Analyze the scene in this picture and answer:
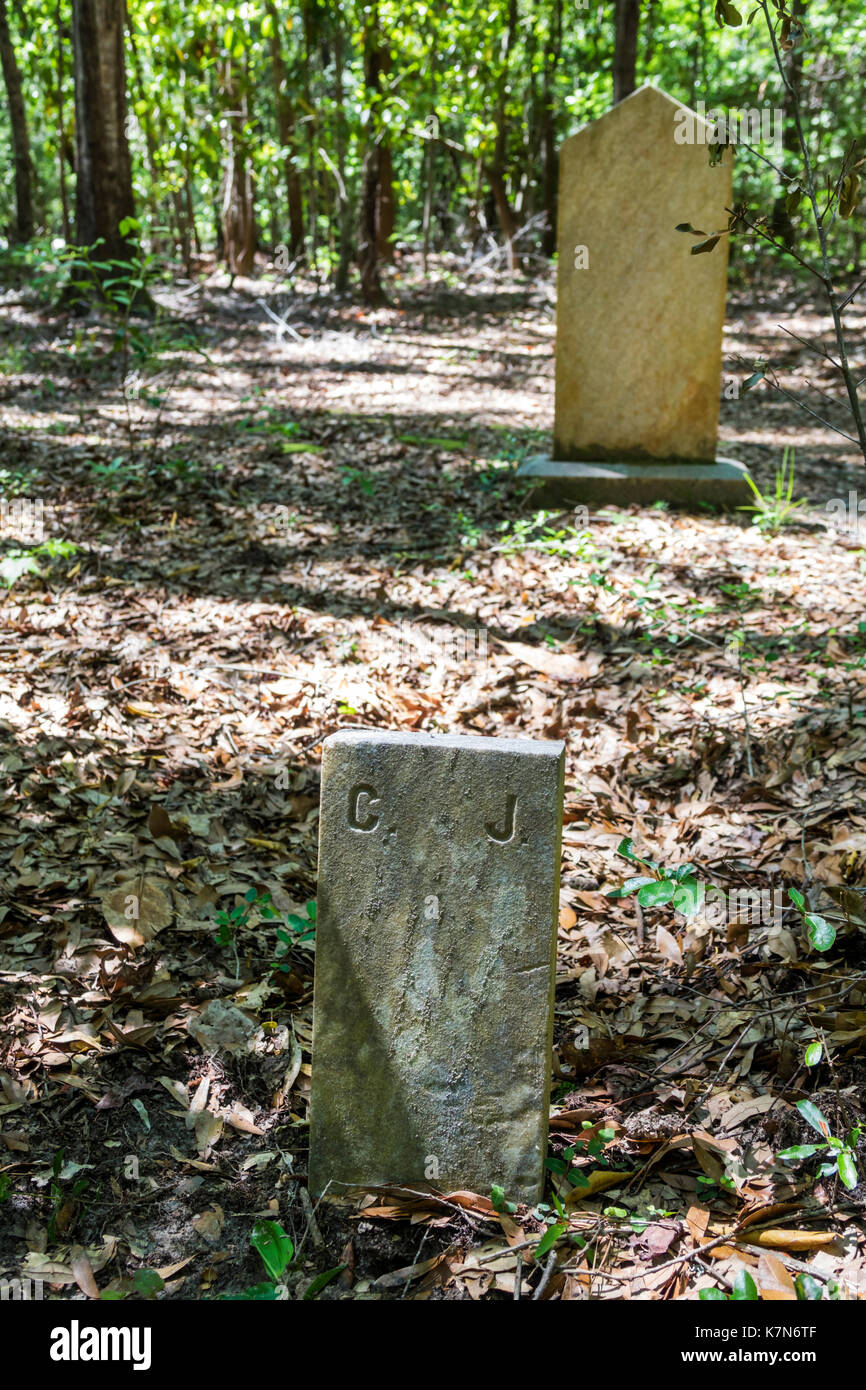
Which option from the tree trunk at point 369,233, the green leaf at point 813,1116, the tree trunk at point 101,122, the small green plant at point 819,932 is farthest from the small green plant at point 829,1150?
the tree trunk at point 369,233

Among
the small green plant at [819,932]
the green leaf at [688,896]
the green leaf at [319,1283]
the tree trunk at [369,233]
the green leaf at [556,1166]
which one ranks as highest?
the tree trunk at [369,233]

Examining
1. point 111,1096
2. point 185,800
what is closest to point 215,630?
point 185,800

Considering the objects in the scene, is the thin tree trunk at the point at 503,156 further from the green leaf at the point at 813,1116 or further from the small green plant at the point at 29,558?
A: the green leaf at the point at 813,1116

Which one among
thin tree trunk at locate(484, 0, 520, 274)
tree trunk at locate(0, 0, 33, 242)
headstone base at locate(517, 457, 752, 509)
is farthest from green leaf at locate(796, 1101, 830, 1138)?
tree trunk at locate(0, 0, 33, 242)

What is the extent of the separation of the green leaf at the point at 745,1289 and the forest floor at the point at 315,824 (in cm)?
12

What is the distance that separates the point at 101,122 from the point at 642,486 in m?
6.67

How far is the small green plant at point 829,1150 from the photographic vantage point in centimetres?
211

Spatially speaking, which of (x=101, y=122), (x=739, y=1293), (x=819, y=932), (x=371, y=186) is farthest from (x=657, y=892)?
(x=371, y=186)

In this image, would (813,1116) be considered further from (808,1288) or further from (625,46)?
(625,46)

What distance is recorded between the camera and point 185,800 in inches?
150

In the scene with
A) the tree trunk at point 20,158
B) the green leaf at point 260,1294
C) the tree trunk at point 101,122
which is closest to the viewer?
the green leaf at point 260,1294

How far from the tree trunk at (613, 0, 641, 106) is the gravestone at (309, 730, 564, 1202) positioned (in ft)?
42.2

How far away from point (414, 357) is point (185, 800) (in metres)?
8.43

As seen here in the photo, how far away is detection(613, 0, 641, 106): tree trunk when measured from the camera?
41.5ft
